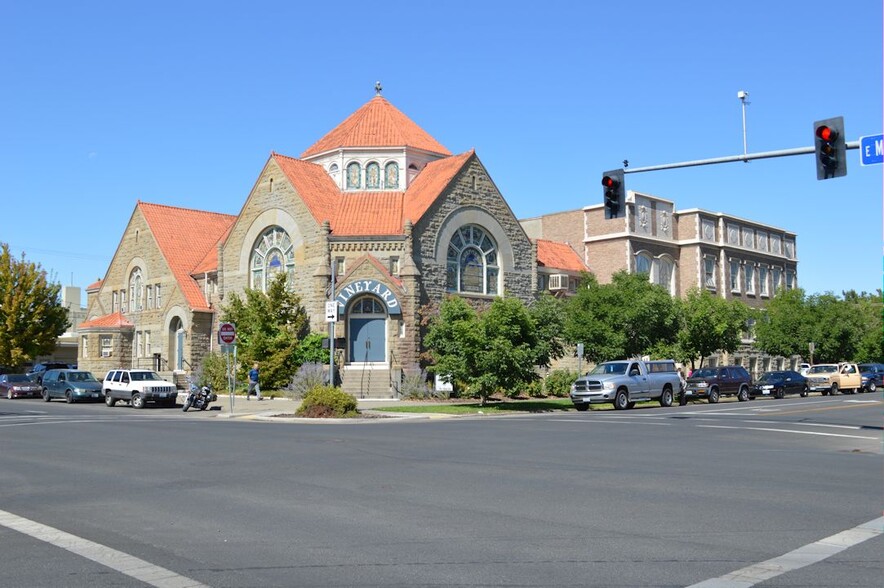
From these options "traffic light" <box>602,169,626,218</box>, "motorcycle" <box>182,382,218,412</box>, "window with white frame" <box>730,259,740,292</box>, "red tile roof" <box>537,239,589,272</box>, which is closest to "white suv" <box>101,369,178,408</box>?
"motorcycle" <box>182,382,218,412</box>

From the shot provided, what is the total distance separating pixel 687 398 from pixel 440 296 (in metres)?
12.8

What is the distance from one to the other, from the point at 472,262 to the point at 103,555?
37358mm

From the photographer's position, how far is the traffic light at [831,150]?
644 inches

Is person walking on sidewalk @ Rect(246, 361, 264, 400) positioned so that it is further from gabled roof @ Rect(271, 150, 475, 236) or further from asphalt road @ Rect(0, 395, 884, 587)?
asphalt road @ Rect(0, 395, 884, 587)

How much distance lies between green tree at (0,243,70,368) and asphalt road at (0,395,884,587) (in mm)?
43165

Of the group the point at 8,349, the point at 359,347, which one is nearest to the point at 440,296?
the point at 359,347

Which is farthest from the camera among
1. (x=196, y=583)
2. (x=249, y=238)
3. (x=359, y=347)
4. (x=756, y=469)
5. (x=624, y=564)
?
(x=249, y=238)

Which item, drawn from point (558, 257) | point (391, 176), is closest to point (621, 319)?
point (558, 257)

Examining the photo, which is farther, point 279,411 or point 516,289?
point 516,289

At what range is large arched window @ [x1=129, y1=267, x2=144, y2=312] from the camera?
178ft

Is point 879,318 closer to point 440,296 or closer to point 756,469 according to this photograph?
point 440,296

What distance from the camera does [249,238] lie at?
46.1 m

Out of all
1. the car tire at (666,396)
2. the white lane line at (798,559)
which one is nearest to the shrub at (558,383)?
the car tire at (666,396)

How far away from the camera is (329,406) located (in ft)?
90.3
